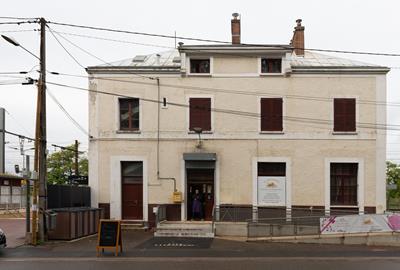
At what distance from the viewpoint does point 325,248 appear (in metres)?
21.3

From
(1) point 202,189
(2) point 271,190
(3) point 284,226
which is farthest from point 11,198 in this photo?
(3) point 284,226

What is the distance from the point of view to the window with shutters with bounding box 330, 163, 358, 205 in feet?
89.1

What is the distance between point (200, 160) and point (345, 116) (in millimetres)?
7844

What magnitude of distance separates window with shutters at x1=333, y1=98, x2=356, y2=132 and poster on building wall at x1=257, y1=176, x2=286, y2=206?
156 inches

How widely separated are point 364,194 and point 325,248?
22.1 ft

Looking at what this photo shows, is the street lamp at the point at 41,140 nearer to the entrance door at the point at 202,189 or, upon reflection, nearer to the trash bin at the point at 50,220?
the trash bin at the point at 50,220

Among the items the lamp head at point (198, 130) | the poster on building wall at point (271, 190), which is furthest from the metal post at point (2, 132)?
the poster on building wall at point (271, 190)

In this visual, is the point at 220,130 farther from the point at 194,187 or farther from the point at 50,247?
the point at 50,247

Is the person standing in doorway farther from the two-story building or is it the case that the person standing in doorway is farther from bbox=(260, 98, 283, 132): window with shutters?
bbox=(260, 98, 283, 132): window with shutters

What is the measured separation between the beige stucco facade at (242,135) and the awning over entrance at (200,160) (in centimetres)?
38

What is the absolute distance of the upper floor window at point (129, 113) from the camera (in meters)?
27.8

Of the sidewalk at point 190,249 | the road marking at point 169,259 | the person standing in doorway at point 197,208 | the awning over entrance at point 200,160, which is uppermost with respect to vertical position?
the awning over entrance at point 200,160

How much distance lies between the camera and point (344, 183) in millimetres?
27281

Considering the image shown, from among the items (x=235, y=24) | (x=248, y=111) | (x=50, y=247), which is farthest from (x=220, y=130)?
(x=50, y=247)
